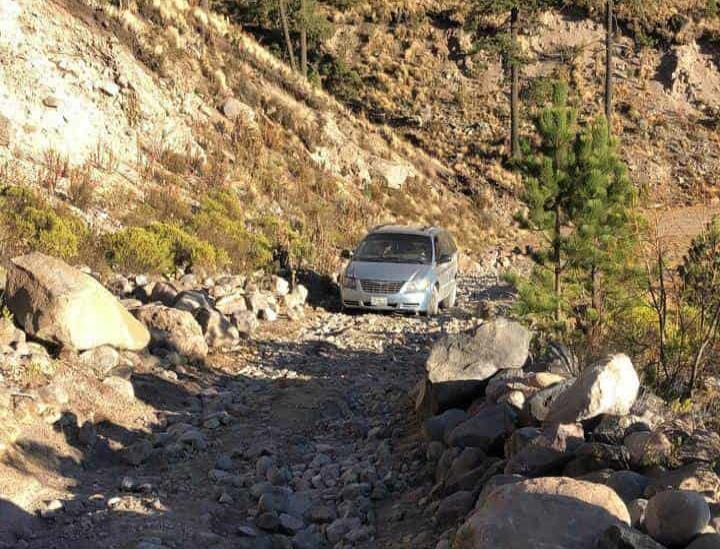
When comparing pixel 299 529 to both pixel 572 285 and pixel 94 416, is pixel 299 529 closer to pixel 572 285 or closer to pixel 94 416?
pixel 94 416

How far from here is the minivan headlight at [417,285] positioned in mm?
14445

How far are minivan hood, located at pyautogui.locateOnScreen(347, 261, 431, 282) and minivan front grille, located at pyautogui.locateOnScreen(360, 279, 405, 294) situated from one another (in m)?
0.06

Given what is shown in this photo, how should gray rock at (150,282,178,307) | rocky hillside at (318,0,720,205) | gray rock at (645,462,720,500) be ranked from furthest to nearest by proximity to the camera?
1. rocky hillside at (318,0,720,205)
2. gray rock at (150,282,178,307)
3. gray rock at (645,462,720,500)

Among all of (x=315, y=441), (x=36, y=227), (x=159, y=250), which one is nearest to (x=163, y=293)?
(x=159, y=250)

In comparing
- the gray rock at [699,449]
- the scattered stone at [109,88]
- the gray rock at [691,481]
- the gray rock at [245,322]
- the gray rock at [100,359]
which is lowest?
the gray rock at [245,322]

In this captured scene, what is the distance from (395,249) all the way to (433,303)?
4.84 feet

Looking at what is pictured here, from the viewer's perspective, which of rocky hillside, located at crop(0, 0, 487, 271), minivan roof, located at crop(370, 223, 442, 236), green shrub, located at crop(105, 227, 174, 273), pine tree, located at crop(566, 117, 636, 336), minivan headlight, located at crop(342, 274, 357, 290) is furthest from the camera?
rocky hillside, located at crop(0, 0, 487, 271)

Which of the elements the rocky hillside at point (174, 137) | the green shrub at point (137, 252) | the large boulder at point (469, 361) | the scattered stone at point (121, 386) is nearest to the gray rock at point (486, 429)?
the large boulder at point (469, 361)

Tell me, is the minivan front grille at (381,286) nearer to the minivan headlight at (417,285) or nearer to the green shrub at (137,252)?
the minivan headlight at (417,285)

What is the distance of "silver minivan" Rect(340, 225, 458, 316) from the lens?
14484 millimetres

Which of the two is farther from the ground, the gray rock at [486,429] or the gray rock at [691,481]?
the gray rock at [691,481]

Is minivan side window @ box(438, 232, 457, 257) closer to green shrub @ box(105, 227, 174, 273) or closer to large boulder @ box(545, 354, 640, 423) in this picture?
green shrub @ box(105, 227, 174, 273)

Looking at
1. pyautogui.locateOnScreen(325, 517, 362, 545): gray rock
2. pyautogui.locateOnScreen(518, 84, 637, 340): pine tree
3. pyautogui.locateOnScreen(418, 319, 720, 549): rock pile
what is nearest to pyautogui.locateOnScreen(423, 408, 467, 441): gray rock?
pyautogui.locateOnScreen(418, 319, 720, 549): rock pile

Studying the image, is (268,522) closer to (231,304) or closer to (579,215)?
(579,215)
